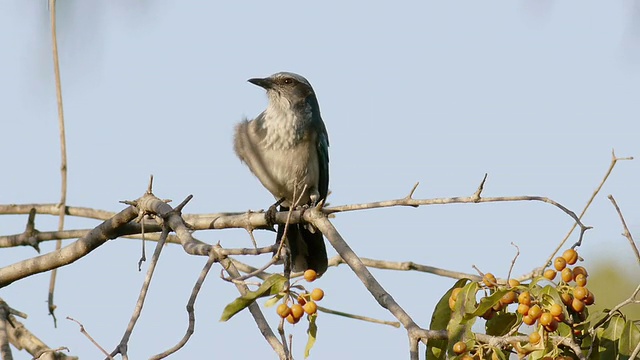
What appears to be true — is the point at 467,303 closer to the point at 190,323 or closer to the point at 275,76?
the point at 190,323

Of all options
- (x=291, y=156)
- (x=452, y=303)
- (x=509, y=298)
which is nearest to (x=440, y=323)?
(x=452, y=303)

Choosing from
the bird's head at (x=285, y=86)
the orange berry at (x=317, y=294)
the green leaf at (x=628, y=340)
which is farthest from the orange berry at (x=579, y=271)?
the bird's head at (x=285, y=86)

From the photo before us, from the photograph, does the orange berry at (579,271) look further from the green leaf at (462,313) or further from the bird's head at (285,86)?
the bird's head at (285,86)

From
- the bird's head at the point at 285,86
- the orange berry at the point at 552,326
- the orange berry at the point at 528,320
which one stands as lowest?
the orange berry at the point at 552,326

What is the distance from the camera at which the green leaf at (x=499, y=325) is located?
9.84 feet

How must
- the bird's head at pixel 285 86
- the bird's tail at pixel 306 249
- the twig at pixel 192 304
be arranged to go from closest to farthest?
1. the twig at pixel 192 304
2. the bird's tail at pixel 306 249
3. the bird's head at pixel 285 86

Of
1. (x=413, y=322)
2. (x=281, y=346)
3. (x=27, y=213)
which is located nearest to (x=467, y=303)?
(x=413, y=322)

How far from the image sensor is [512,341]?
2783mm

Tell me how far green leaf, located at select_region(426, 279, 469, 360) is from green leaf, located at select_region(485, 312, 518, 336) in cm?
16

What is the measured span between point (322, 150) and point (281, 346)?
4161 millimetres

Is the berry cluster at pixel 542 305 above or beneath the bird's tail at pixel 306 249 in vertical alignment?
above

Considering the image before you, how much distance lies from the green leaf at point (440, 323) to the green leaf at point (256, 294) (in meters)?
0.56

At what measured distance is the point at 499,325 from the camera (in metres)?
3.01

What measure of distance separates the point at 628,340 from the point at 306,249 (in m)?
3.77
